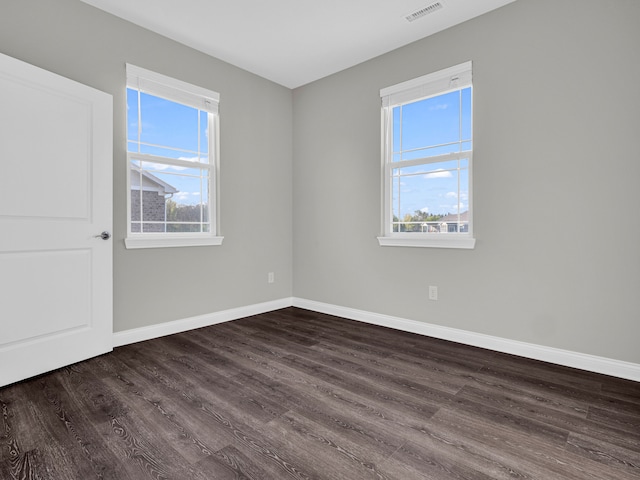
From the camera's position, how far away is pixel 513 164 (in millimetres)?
2709

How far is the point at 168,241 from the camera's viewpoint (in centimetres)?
320

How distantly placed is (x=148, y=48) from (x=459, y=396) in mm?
3642

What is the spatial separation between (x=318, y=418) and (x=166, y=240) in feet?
7.11

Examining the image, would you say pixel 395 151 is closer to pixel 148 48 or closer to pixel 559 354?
pixel 559 354

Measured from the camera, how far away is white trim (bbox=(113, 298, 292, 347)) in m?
2.93

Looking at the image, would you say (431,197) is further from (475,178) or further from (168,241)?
(168,241)

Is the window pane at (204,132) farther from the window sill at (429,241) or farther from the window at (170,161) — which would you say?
the window sill at (429,241)

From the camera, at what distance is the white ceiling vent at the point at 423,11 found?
8.91 feet

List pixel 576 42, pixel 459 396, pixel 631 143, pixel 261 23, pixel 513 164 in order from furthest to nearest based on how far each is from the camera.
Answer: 1. pixel 261 23
2. pixel 513 164
3. pixel 576 42
4. pixel 631 143
5. pixel 459 396

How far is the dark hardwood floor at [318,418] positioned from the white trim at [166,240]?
0.88m

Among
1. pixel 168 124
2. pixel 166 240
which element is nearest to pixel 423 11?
pixel 168 124

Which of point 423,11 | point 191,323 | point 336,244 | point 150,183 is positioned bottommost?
point 191,323

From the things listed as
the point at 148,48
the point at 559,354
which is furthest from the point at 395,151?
the point at 148,48

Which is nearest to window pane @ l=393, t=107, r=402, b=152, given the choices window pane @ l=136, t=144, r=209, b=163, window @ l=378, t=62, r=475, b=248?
window @ l=378, t=62, r=475, b=248
